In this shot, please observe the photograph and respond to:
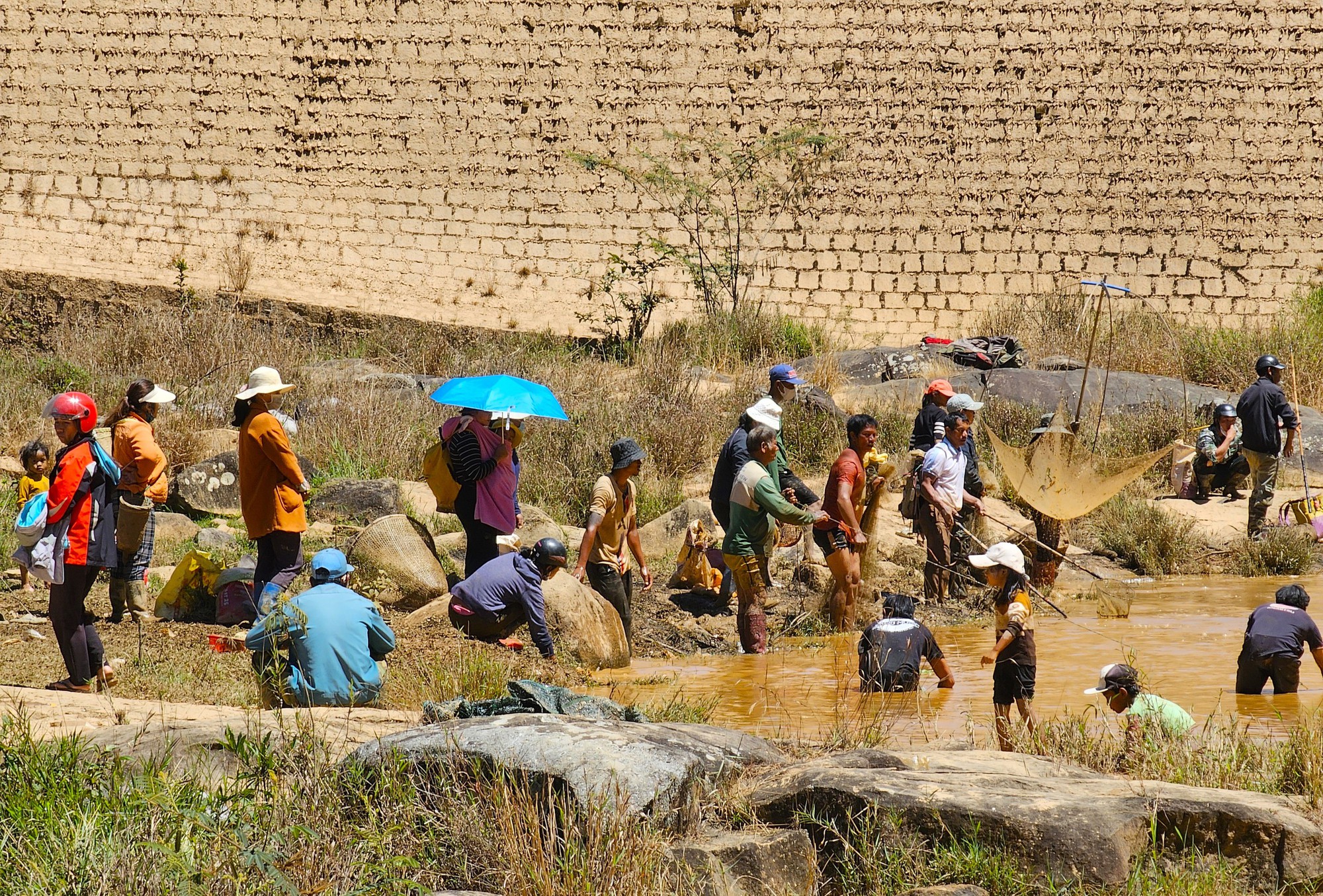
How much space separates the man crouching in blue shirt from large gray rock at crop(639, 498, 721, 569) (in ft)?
16.2

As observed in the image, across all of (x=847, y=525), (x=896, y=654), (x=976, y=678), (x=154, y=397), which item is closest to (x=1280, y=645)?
(x=976, y=678)

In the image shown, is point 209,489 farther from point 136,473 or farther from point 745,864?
point 745,864

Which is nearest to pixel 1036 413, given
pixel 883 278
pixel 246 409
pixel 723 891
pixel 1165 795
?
pixel 883 278

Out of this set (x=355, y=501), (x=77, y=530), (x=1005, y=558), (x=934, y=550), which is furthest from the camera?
(x=355, y=501)

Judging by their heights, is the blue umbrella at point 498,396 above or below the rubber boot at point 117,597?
above

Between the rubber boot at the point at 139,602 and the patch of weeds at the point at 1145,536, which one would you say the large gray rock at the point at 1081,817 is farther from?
the patch of weeds at the point at 1145,536

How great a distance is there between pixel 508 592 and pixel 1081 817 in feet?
12.7

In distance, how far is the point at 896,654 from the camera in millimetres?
7023

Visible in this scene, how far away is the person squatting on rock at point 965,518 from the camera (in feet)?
32.6

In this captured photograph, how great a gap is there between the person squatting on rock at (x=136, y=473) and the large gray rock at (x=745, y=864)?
4.88 m

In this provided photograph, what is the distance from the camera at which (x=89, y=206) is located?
1900cm

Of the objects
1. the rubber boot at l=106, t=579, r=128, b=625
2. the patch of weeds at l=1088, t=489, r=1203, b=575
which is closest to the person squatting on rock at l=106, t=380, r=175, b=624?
the rubber boot at l=106, t=579, r=128, b=625

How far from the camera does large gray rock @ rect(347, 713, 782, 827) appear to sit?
434 cm

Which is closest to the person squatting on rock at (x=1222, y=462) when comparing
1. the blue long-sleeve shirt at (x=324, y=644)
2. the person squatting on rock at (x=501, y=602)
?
the person squatting on rock at (x=501, y=602)
